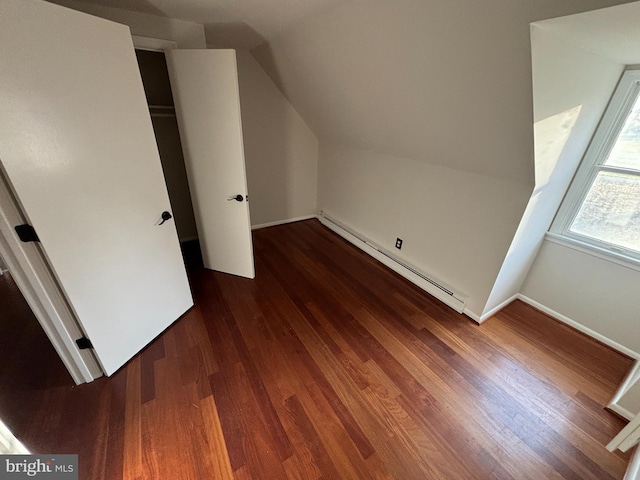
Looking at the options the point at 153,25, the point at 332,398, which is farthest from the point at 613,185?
the point at 153,25

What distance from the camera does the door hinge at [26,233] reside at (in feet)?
3.82

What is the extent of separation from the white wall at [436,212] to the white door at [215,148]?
146 centimetres

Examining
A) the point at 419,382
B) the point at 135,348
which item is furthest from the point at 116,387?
the point at 419,382

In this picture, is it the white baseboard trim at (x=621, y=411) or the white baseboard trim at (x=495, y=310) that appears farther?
the white baseboard trim at (x=495, y=310)

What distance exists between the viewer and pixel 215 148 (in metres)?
2.07

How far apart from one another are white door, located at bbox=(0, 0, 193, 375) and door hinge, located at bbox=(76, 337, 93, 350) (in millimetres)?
48

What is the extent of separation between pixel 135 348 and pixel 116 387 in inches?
9.6

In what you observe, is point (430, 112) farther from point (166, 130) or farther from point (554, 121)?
point (166, 130)

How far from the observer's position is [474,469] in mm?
1257

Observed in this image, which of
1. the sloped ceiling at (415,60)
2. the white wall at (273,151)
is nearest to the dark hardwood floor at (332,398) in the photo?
the sloped ceiling at (415,60)

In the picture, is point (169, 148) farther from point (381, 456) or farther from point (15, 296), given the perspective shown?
point (381, 456)

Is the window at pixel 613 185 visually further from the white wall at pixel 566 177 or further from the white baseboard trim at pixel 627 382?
the white baseboard trim at pixel 627 382

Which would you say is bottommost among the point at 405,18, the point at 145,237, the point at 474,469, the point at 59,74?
the point at 474,469

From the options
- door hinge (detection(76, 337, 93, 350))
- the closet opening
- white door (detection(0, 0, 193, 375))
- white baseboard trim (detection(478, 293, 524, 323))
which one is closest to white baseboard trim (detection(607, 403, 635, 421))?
white baseboard trim (detection(478, 293, 524, 323))
